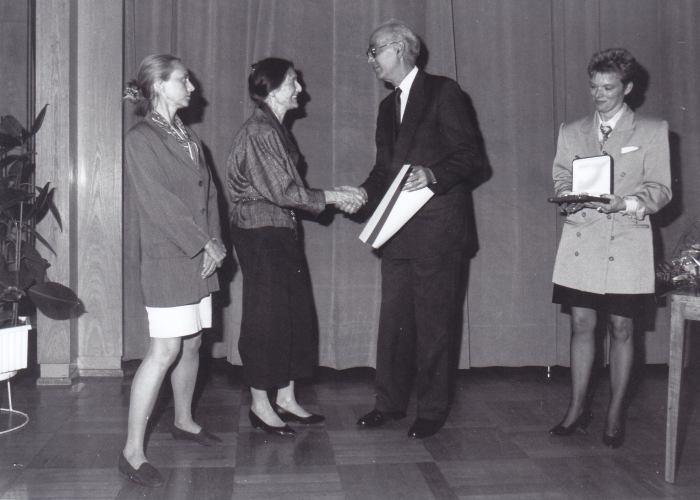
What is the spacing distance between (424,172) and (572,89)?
153cm

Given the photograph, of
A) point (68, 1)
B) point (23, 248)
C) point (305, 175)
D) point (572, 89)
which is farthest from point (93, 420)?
point (572, 89)

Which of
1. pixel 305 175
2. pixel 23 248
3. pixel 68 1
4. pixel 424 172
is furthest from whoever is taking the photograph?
pixel 305 175

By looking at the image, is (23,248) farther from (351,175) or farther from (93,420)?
(351,175)

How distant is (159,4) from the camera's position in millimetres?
3504

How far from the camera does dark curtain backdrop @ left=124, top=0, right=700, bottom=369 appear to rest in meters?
3.52

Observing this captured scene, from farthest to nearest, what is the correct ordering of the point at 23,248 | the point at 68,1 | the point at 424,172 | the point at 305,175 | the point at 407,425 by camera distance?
the point at 305,175
the point at 68,1
the point at 23,248
the point at 407,425
the point at 424,172

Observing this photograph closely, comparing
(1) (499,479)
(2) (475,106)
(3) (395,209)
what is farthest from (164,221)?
(2) (475,106)

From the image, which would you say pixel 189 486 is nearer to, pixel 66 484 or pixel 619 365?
pixel 66 484

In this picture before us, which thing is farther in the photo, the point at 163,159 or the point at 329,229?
the point at 329,229

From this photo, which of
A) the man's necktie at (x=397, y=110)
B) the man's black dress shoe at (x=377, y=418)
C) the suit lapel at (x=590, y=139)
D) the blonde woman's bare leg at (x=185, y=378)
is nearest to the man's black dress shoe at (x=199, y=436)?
the blonde woman's bare leg at (x=185, y=378)

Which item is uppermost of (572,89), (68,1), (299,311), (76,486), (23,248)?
(68,1)

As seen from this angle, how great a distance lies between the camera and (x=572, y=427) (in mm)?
2627

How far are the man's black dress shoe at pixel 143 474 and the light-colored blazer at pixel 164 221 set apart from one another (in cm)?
50

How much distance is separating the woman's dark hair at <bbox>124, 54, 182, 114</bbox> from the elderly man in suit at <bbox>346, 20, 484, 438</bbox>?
2.78 feet
